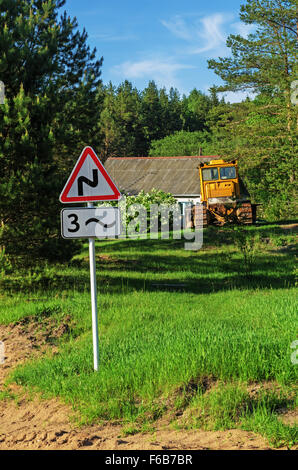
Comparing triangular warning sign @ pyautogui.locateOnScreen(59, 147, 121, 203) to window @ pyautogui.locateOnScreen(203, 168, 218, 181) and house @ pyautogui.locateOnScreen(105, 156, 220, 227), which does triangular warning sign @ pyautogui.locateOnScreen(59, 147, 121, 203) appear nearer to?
window @ pyautogui.locateOnScreen(203, 168, 218, 181)

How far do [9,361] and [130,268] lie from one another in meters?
8.67

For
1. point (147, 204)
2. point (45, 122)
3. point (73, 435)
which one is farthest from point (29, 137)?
point (147, 204)

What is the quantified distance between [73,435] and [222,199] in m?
22.0

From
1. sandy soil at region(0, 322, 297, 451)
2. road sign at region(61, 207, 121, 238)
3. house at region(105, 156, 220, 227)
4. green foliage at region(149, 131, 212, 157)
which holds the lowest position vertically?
sandy soil at region(0, 322, 297, 451)

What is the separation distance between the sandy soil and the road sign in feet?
6.87

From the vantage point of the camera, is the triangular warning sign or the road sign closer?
the road sign

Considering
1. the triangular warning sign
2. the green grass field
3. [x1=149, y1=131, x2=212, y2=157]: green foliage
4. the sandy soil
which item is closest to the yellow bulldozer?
the green grass field

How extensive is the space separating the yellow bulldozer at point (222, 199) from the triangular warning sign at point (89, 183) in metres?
18.0

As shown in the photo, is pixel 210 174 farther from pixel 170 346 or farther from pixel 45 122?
pixel 170 346

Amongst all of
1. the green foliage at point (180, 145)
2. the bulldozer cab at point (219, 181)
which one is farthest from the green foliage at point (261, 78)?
the green foliage at point (180, 145)

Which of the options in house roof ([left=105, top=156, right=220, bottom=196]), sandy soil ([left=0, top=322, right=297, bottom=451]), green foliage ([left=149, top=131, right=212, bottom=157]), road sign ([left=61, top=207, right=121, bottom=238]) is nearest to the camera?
sandy soil ([left=0, top=322, right=297, bottom=451])

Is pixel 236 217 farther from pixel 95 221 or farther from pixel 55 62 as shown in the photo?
pixel 95 221

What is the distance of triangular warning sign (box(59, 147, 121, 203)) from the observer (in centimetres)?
635

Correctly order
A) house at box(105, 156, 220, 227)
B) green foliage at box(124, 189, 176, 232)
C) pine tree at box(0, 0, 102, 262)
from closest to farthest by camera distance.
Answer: pine tree at box(0, 0, 102, 262) → green foliage at box(124, 189, 176, 232) → house at box(105, 156, 220, 227)
